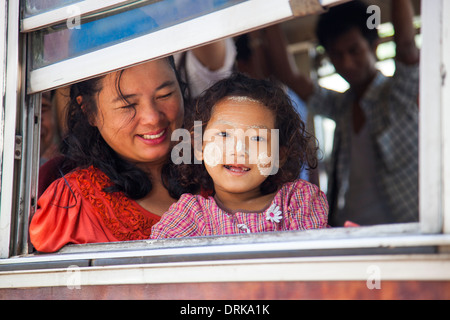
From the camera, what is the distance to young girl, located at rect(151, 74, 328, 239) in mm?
2170

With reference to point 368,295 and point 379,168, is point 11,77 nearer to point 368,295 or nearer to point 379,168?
point 368,295

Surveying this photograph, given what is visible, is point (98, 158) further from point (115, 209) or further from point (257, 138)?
point (257, 138)

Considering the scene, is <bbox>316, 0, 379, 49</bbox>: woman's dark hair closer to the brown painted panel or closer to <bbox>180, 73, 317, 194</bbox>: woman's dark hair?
<bbox>180, 73, 317, 194</bbox>: woman's dark hair

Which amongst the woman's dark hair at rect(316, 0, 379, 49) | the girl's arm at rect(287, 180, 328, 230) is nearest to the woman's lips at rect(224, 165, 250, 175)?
the girl's arm at rect(287, 180, 328, 230)

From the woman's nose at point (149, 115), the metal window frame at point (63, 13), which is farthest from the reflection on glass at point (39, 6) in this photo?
the woman's nose at point (149, 115)

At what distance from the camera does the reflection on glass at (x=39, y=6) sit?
6.66ft

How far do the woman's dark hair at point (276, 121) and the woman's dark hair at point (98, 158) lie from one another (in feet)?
0.68

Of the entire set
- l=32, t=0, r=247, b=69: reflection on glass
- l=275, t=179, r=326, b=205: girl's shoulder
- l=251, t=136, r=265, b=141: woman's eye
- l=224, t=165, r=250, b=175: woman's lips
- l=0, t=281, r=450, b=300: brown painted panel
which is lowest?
l=0, t=281, r=450, b=300: brown painted panel

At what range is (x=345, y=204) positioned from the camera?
12.9 ft

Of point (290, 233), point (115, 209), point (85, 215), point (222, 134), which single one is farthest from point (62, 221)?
point (290, 233)

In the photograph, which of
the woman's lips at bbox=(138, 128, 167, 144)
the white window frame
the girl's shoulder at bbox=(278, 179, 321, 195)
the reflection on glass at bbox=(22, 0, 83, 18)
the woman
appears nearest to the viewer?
the white window frame

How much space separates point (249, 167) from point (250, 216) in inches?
7.4

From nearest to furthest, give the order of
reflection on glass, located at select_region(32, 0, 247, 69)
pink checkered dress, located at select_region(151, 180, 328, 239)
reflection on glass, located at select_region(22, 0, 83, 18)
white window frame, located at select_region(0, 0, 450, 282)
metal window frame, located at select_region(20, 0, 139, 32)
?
white window frame, located at select_region(0, 0, 450, 282) < reflection on glass, located at select_region(32, 0, 247, 69) < metal window frame, located at select_region(20, 0, 139, 32) < reflection on glass, located at select_region(22, 0, 83, 18) < pink checkered dress, located at select_region(151, 180, 328, 239)
